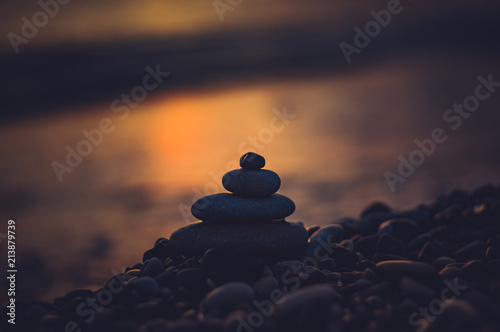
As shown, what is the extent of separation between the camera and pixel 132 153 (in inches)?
484

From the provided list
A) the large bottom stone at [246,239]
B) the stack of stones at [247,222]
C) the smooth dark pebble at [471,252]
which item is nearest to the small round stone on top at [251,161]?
the stack of stones at [247,222]

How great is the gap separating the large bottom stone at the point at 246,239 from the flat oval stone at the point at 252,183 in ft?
1.31

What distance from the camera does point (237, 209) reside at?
19.2 ft

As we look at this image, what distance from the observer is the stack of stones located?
18.7ft

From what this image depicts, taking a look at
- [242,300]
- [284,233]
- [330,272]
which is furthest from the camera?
[284,233]

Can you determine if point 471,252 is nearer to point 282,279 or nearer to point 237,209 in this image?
point 282,279

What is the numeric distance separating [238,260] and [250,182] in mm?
1291

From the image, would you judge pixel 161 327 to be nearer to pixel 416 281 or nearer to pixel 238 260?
pixel 238 260

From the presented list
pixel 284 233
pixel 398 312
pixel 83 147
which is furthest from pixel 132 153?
pixel 398 312

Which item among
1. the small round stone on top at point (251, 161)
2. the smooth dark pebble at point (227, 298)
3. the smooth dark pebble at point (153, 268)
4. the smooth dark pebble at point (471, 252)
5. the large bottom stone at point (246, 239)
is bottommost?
the smooth dark pebble at point (227, 298)

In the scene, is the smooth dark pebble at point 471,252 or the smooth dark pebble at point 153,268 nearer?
the smooth dark pebble at point 153,268

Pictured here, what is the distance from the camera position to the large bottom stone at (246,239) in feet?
18.7

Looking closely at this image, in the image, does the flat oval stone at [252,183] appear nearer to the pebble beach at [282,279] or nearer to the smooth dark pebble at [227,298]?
the pebble beach at [282,279]

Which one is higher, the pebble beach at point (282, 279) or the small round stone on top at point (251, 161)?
the small round stone on top at point (251, 161)
